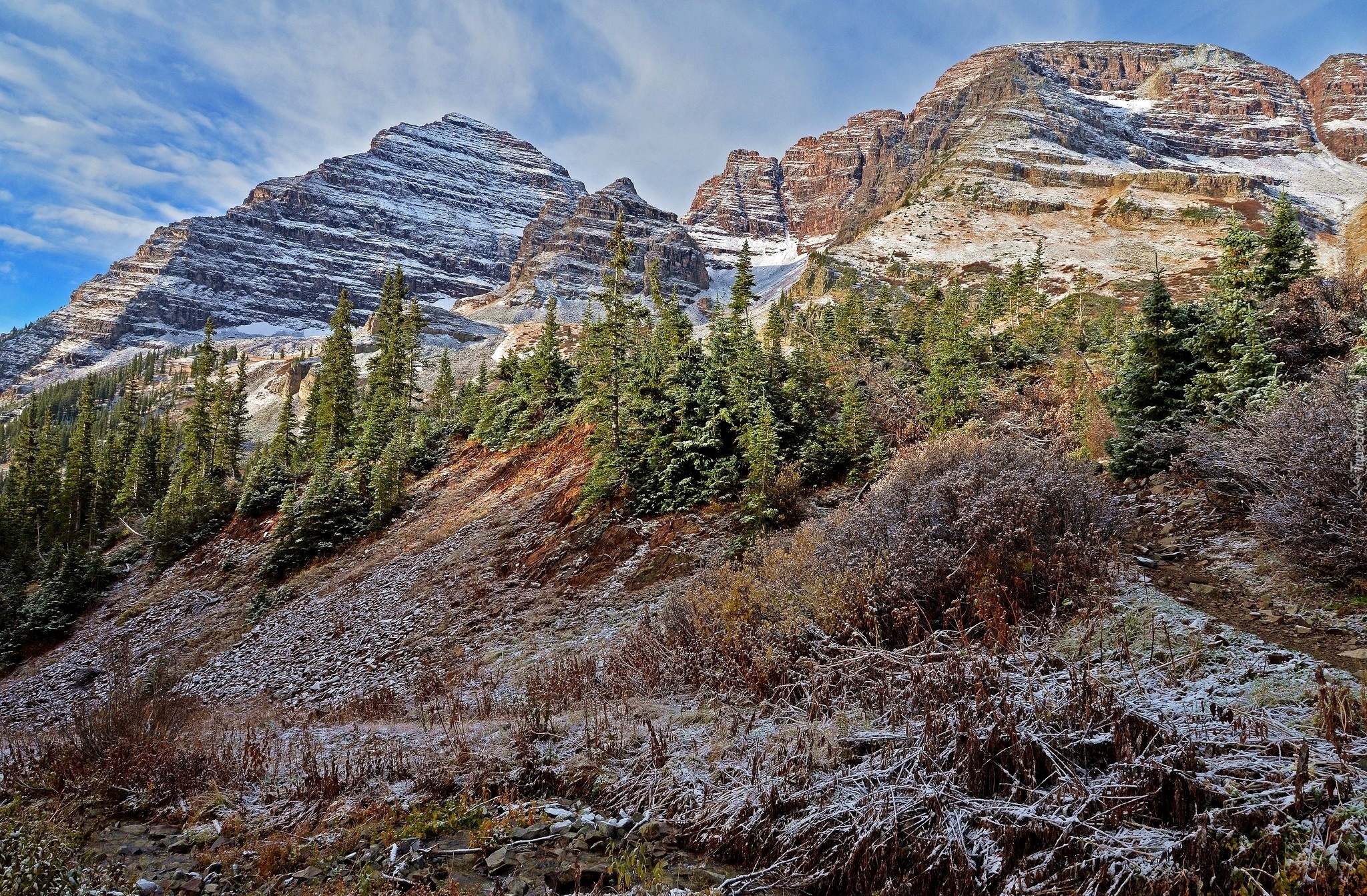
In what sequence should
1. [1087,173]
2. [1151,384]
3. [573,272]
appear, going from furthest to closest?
[573,272] → [1087,173] → [1151,384]

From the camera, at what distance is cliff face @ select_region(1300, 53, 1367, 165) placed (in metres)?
130

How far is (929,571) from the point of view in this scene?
21.7 ft

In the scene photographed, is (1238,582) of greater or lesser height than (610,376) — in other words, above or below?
below

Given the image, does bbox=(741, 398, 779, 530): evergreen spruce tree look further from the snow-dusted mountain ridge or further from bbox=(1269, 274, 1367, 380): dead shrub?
the snow-dusted mountain ridge

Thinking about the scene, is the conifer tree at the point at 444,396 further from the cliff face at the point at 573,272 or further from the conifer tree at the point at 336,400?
the cliff face at the point at 573,272

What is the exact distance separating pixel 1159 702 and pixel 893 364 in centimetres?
1746

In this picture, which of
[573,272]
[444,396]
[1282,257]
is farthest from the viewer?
[573,272]

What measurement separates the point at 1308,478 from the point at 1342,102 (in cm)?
23688

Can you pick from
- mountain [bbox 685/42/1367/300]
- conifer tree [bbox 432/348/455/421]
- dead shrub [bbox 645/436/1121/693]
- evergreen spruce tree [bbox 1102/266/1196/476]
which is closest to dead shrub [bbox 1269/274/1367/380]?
evergreen spruce tree [bbox 1102/266/1196/476]

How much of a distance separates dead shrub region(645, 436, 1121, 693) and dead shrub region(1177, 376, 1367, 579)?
4.42ft

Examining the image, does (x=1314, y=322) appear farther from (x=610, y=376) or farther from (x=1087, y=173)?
(x=1087, y=173)

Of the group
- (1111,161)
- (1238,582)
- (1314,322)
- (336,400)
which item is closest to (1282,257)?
(1314,322)

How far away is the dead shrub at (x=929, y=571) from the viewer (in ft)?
20.7

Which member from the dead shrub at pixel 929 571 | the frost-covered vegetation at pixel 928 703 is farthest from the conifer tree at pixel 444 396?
the dead shrub at pixel 929 571
